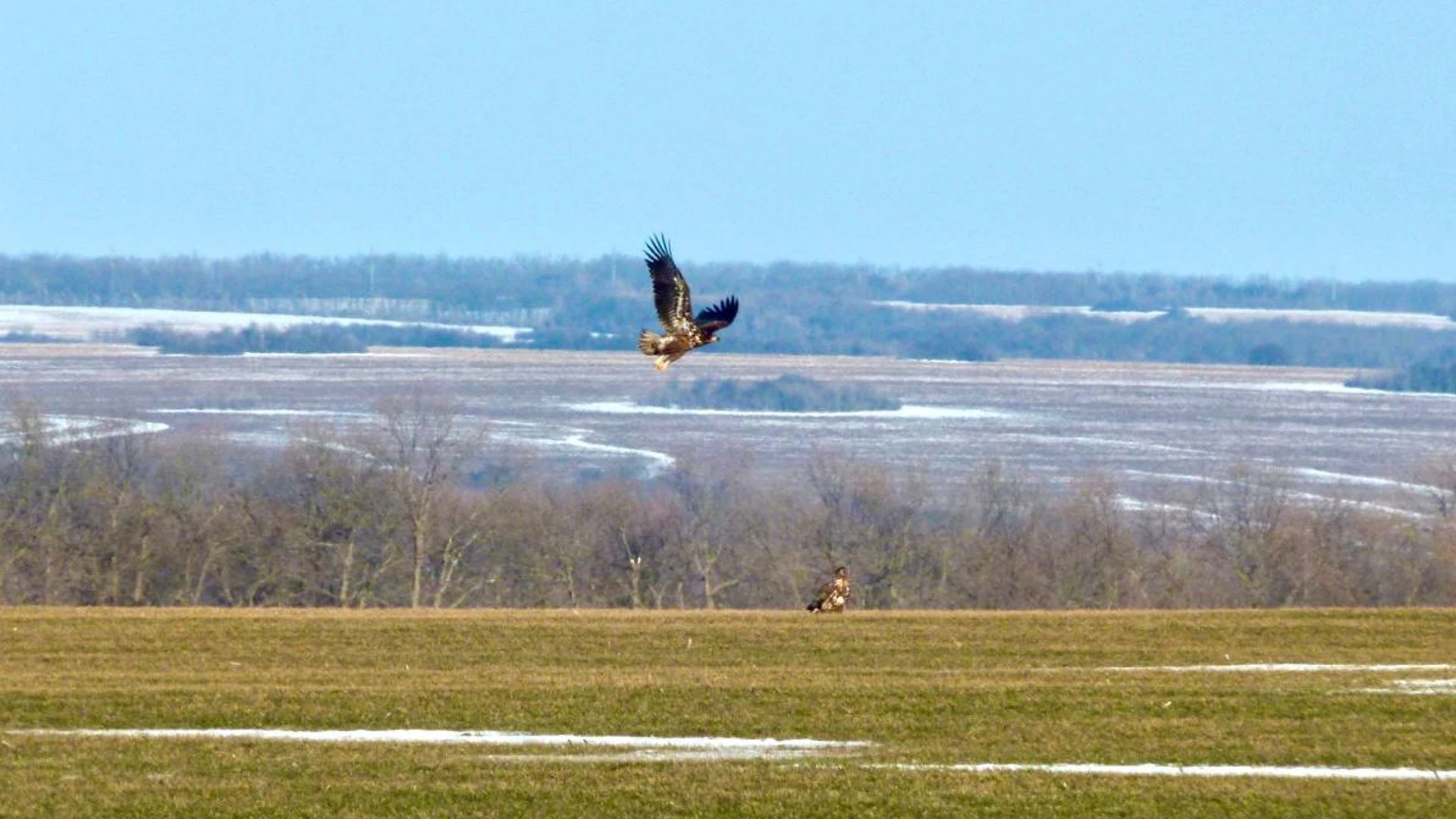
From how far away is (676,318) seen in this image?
1780 centimetres

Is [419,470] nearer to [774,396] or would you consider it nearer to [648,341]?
[648,341]

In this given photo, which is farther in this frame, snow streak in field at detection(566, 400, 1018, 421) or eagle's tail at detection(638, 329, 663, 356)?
snow streak in field at detection(566, 400, 1018, 421)

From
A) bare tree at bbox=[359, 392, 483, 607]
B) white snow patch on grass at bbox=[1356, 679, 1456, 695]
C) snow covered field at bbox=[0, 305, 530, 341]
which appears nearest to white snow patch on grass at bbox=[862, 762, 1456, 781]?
white snow patch on grass at bbox=[1356, 679, 1456, 695]

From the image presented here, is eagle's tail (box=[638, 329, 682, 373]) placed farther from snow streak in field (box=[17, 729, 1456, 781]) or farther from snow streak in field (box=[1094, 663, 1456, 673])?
snow streak in field (box=[17, 729, 1456, 781])

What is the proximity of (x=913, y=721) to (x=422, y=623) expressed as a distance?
24.7ft

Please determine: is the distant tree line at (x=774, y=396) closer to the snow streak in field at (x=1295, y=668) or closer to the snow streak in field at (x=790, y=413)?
the snow streak in field at (x=790, y=413)

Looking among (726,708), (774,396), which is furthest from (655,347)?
(774,396)

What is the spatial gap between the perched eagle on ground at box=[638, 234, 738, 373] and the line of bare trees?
2400 cm

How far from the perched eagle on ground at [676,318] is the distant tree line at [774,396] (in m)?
94.6

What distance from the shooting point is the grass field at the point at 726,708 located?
11.5m

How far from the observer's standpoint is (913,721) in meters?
14.1

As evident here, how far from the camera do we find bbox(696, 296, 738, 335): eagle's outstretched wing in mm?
17672

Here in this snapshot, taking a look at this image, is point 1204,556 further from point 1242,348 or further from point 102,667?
point 1242,348

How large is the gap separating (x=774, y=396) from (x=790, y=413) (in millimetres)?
→ 8770
